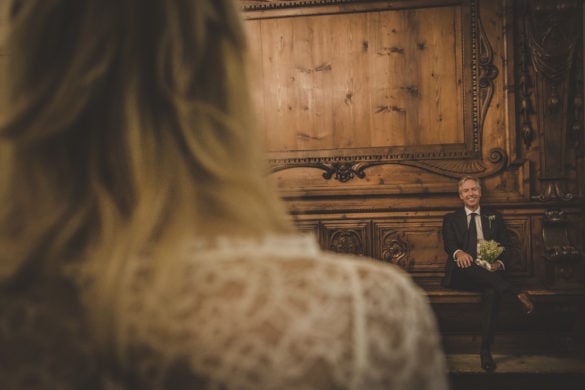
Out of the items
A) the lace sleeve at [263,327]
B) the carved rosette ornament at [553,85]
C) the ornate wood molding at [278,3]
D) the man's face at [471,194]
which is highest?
the ornate wood molding at [278,3]

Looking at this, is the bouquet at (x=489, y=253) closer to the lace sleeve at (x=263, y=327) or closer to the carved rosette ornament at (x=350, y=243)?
the carved rosette ornament at (x=350, y=243)

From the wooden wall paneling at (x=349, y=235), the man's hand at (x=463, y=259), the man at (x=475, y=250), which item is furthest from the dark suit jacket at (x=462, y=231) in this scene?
the wooden wall paneling at (x=349, y=235)

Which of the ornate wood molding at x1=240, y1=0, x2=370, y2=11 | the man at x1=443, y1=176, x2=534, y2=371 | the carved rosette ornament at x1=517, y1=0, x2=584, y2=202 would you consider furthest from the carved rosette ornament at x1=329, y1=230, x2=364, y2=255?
the ornate wood molding at x1=240, y1=0, x2=370, y2=11

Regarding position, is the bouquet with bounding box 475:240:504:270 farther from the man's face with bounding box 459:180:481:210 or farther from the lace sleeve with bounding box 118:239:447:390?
the lace sleeve with bounding box 118:239:447:390

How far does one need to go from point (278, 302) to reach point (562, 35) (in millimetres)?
5529

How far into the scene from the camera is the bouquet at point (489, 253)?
4.66 m

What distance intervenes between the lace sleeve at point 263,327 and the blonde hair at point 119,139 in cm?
4

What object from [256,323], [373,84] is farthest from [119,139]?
[373,84]

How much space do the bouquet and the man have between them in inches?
1.8

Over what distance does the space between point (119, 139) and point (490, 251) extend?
14.7ft

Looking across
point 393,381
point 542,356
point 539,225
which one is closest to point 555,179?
point 539,225

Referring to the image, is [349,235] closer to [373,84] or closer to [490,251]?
[490,251]

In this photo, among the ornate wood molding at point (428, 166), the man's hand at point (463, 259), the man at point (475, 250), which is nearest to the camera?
the man at point (475, 250)

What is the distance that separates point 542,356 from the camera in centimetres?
471
